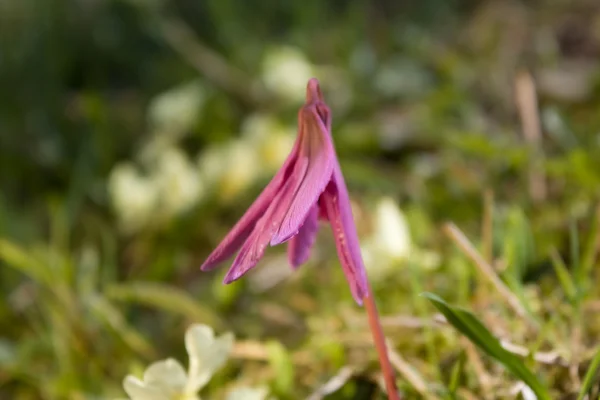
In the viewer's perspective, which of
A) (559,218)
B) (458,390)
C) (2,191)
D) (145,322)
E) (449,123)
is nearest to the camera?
(458,390)

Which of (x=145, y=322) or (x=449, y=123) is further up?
A: (x=449, y=123)

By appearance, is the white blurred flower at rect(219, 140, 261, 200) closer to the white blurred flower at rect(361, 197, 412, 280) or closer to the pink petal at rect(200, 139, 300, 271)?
the white blurred flower at rect(361, 197, 412, 280)

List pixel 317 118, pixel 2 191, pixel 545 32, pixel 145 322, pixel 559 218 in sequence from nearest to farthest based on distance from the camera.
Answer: pixel 317 118, pixel 559 218, pixel 145 322, pixel 2 191, pixel 545 32

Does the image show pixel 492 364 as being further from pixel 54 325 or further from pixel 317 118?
pixel 54 325

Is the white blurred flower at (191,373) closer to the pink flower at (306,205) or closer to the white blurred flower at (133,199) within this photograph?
the pink flower at (306,205)

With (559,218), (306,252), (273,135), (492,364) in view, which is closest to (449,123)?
(273,135)

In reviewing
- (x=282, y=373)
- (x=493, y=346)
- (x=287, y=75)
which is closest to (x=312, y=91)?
(x=493, y=346)

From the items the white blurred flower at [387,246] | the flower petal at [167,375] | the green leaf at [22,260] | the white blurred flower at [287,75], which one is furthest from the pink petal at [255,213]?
the white blurred flower at [287,75]
